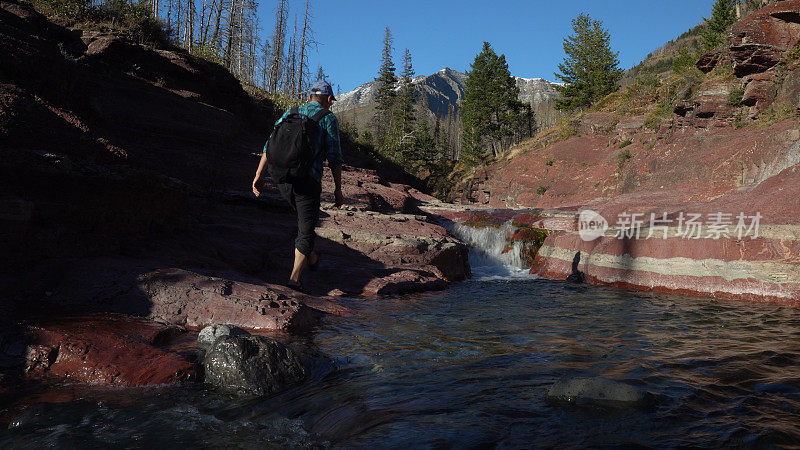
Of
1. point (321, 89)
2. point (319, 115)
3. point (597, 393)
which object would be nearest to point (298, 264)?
point (319, 115)

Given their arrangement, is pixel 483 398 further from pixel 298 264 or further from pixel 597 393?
pixel 298 264

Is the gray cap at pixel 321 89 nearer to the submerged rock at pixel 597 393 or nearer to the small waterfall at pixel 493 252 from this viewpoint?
the submerged rock at pixel 597 393

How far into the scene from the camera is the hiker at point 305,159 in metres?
4.70

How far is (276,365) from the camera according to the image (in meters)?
3.12

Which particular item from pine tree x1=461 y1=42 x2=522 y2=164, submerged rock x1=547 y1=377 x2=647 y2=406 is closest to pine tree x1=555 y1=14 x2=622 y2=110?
pine tree x1=461 y1=42 x2=522 y2=164

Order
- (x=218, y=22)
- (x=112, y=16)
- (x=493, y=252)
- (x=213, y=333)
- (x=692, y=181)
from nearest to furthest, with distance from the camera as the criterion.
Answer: (x=213, y=333), (x=493, y=252), (x=692, y=181), (x=112, y=16), (x=218, y=22)

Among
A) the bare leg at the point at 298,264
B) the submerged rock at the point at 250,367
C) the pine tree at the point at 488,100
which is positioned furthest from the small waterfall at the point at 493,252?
the pine tree at the point at 488,100

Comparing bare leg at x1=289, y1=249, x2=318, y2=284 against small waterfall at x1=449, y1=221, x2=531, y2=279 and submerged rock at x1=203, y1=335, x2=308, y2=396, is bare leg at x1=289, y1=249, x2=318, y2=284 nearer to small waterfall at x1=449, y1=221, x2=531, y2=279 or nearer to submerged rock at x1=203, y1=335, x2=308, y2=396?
submerged rock at x1=203, y1=335, x2=308, y2=396

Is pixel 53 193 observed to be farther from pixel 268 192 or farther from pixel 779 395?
pixel 779 395

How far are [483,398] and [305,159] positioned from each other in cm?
294

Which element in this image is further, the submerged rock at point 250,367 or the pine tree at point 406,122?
the pine tree at point 406,122

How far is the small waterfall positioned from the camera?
11.6 m

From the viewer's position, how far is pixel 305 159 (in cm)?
473

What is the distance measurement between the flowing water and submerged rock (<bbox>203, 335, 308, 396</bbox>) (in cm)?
13
